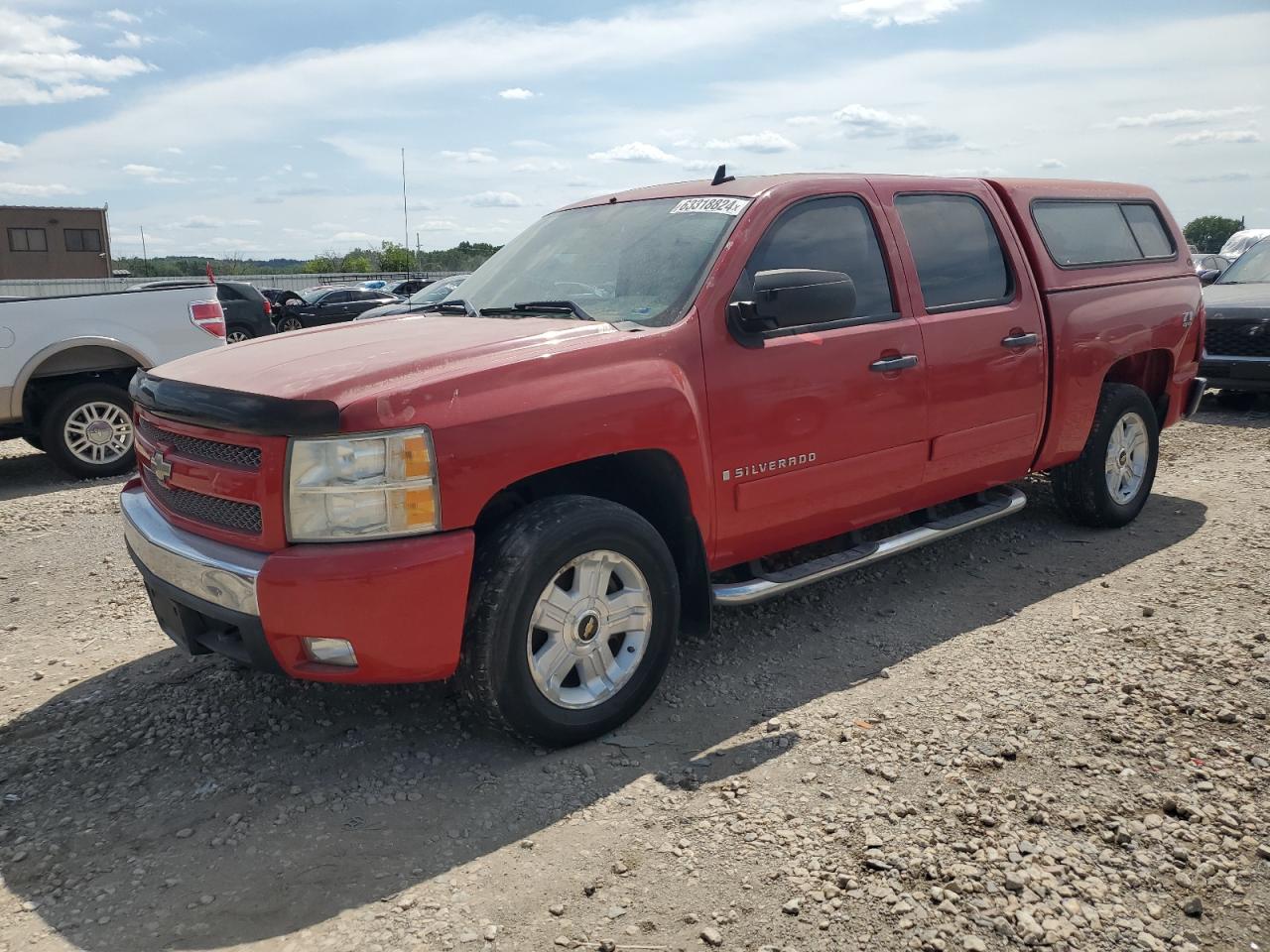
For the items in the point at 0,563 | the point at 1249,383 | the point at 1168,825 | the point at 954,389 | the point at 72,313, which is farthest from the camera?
the point at 1249,383

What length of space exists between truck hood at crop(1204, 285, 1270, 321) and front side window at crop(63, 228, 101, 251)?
58.7 m

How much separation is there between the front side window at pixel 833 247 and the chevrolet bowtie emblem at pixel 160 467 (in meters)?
2.14

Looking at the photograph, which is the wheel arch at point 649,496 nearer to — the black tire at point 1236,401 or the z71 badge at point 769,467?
the z71 badge at point 769,467

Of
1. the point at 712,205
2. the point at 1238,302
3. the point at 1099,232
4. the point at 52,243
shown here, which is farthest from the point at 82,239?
the point at 712,205

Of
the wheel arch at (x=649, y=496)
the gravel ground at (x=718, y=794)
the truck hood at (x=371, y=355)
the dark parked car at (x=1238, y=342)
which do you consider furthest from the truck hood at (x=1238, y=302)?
the truck hood at (x=371, y=355)

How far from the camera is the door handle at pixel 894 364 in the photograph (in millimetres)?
4246

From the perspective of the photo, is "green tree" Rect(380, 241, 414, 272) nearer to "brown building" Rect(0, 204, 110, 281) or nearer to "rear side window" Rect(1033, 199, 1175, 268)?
"brown building" Rect(0, 204, 110, 281)

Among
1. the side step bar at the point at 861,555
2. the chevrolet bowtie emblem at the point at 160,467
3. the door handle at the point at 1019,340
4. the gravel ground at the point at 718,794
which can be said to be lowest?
the gravel ground at the point at 718,794

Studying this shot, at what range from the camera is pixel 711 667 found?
4.20 metres

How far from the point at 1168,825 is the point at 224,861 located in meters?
2.66

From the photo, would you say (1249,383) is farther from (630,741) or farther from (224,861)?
(224,861)

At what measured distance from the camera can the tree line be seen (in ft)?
194

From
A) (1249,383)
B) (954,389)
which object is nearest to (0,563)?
(954,389)

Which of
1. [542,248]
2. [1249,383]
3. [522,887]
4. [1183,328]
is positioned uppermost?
[542,248]
